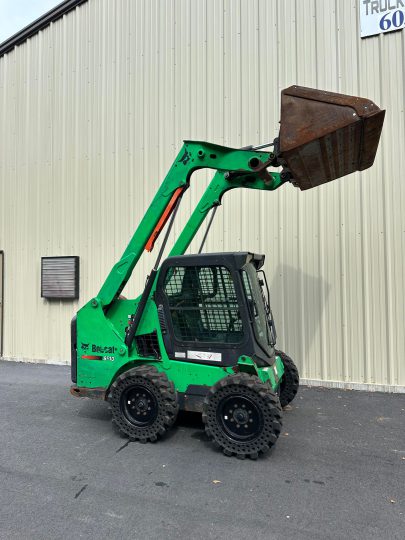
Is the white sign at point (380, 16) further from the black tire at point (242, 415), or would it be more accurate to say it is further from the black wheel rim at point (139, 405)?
the black wheel rim at point (139, 405)

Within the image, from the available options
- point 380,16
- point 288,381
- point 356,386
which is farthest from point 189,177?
point 380,16

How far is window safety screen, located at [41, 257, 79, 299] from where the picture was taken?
801cm

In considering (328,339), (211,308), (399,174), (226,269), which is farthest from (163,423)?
(399,174)

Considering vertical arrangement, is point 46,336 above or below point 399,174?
below

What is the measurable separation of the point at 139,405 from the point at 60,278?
491 centimetres

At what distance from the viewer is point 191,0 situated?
7.34 m

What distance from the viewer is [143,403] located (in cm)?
400

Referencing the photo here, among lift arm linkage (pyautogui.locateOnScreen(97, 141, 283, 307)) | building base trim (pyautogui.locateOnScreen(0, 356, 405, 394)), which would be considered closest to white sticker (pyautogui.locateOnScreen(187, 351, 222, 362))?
lift arm linkage (pyautogui.locateOnScreen(97, 141, 283, 307))

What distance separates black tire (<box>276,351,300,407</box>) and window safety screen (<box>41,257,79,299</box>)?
496 cm

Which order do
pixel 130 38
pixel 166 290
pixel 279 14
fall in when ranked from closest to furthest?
pixel 166 290
pixel 279 14
pixel 130 38

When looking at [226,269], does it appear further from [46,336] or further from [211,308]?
[46,336]

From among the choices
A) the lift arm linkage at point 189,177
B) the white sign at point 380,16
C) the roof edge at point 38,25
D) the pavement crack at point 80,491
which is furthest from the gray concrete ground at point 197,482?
the roof edge at point 38,25

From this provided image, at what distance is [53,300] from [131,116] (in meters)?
4.39

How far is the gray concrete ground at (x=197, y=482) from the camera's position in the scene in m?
2.64
